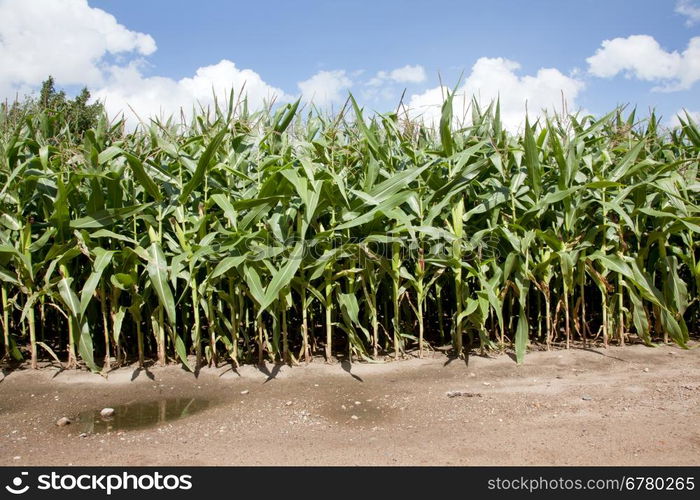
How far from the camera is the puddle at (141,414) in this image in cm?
268

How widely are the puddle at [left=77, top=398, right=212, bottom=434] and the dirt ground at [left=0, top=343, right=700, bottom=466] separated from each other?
1.1 inches

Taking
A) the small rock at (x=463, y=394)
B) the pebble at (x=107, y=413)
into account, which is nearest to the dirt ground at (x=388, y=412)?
the small rock at (x=463, y=394)

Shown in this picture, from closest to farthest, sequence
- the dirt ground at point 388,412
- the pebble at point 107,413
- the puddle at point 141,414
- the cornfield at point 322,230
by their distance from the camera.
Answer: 1. the dirt ground at point 388,412
2. the puddle at point 141,414
3. the pebble at point 107,413
4. the cornfield at point 322,230

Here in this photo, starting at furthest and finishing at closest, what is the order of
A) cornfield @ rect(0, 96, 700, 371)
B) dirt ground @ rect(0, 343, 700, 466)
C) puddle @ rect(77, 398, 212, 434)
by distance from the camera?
cornfield @ rect(0, 96, 700, 371) → puddle @ rect(77, 398, 212, 434) → dirt ground @ rect(0, 343, 700, 466)

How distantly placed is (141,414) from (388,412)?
1.34 m

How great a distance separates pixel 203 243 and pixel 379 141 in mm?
1380

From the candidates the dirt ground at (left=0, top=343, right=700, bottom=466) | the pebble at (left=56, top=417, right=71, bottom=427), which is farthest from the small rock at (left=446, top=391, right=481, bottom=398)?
the pebble at (left=56, top=417, right=71, bottom=427)

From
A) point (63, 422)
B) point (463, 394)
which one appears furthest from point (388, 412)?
point (63, 422)

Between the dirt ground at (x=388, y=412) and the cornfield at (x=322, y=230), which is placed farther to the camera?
the cornfield at (x=322, y=230)

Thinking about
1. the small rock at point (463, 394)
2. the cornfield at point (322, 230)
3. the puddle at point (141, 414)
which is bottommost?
the small rock at point (463, 394)

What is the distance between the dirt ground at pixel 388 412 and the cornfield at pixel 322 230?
7.1 inches

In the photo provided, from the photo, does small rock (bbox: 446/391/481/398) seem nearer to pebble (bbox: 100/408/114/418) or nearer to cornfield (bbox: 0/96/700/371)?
cornfield (bbox: 0/96/700/371)

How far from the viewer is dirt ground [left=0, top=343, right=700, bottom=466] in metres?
Result: 2.25

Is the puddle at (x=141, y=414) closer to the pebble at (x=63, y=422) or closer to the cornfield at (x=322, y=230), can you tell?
the pebble at (x=63, y=422)
